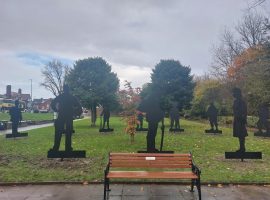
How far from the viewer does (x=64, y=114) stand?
42.2 feet

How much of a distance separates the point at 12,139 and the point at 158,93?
11.0 m

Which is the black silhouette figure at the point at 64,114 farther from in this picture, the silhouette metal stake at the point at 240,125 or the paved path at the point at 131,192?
the silhouette metal stake at the point at 240,125

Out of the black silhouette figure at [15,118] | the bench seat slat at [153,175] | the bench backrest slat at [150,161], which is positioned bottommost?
the bench seat slat at [153,175]

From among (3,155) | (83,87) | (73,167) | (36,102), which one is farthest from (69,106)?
(36,102)

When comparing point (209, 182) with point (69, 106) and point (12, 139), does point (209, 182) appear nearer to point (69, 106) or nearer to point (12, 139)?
point (69, 106)

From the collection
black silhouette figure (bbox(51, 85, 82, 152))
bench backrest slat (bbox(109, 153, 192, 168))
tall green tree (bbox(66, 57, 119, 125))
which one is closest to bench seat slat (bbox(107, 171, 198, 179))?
bench backrest slat (bbox(109, 153, 192, 168))

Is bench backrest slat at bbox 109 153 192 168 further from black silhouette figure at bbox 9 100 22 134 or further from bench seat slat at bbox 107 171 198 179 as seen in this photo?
black silhouette figure at bbox 9 100 22 134

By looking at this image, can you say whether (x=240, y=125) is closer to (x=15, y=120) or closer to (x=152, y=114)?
(x=152, y=114)

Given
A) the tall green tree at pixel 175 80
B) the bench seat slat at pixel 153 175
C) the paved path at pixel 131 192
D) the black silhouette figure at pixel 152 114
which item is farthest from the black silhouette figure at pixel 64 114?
the tall green tree at pixel 175 80

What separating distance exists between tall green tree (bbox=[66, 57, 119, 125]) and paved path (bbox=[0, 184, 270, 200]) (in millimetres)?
26840

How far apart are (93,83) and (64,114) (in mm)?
23463

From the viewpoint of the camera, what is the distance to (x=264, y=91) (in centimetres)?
2912

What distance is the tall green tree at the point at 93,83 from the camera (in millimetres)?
35562

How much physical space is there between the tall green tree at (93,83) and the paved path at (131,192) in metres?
26.8
